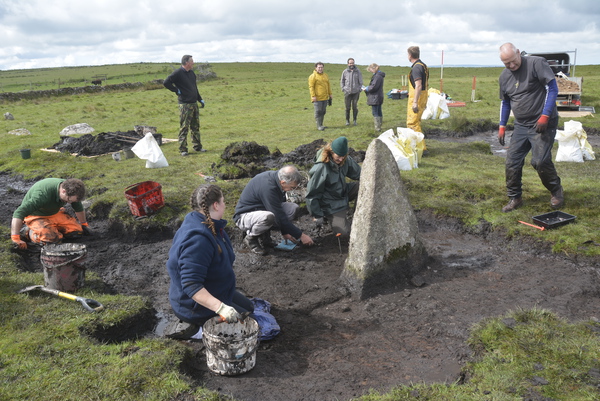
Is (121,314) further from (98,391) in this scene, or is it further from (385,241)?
(385,241)

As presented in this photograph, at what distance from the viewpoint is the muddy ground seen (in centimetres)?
396

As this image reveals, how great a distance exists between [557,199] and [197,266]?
19.5ft

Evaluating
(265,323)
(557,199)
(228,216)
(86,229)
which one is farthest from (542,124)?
(86,229)

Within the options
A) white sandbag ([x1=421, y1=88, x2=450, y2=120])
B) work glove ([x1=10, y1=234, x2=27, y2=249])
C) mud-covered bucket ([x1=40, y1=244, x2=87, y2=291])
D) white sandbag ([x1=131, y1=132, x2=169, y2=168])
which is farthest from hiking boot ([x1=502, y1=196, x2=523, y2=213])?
white sandbag ([x1=421, y1=88, x2=450, y2=120])

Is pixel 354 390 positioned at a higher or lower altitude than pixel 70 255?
lower

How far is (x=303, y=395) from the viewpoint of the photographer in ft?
12.1

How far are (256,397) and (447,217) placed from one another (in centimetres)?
485

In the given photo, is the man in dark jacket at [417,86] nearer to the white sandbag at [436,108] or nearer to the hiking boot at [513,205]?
the hiking boot at [513,205]

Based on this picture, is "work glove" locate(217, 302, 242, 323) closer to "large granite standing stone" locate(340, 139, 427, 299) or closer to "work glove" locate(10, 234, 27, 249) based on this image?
"large granite standing stone" locate(340, 139, 427, 299)

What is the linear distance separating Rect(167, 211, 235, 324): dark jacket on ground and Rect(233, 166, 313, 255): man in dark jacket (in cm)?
196

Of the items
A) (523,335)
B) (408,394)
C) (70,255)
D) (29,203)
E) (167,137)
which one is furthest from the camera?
(167,137)

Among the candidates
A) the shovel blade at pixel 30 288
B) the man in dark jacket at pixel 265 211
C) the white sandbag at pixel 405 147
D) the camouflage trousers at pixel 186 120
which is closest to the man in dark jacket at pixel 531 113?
the white sandbag at pixel 405 147

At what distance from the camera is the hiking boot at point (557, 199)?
7.06 m

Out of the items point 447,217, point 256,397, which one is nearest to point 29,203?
point 256,397
